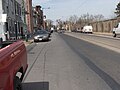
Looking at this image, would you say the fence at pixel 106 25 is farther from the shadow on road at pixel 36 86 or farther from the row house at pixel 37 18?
the shadow on road at pixel 36 86


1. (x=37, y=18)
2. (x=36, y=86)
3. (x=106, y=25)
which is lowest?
(x=36, y=86)

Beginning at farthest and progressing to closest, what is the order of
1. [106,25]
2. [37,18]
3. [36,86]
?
[37,18], [106,25], [36,86]

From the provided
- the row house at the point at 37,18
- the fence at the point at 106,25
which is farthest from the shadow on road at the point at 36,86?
the row house at the point at 37,18

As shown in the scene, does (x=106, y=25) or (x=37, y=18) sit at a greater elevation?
(x=37, y=18)

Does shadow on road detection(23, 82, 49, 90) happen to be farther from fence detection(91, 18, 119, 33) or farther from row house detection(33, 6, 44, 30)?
row house detection(33, 6, 44, 30)

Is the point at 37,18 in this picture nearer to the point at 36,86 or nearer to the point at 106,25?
the point at 106,25

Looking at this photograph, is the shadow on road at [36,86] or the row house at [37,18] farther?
the row house at [37,18]

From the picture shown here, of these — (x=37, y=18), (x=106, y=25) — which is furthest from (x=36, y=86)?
(x=37, y=18)

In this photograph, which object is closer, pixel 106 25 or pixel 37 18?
pixel 106 25

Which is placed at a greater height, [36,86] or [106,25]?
[106,25]

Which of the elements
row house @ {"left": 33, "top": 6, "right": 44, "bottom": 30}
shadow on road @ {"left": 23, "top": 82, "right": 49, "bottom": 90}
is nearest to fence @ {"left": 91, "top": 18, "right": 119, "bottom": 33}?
row house @ {"left": 33, "top": 6, "right": 44, "bottom": 30}

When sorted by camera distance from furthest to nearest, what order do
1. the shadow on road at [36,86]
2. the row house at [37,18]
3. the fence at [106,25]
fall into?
1. the row house at [37,18]
2. the fence at [106,25]
3. the shadow on road at [36,86]

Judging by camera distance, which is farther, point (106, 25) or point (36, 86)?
point (106, 25)

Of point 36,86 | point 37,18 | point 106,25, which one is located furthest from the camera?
point 37,18
